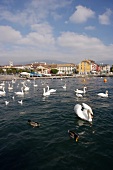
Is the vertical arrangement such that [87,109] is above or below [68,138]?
above

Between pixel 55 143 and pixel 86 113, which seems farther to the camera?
pixel 86 113

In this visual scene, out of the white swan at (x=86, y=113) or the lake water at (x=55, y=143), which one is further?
the white swan at (x=86, y=113)

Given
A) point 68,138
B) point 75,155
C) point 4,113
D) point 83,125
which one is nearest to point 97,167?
point 75,155

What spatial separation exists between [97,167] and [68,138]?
3.95 metres

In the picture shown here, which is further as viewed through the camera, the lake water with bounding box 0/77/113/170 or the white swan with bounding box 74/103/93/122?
the white swan with bounding box 74/103/93/122

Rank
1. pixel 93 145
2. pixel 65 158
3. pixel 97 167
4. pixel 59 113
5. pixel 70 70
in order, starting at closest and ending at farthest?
pixel 97 167, pixel 65 158, pixel 93 145, pixel 59 113, pixel 70 70

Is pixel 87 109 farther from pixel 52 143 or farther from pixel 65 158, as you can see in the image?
pixel 65 158

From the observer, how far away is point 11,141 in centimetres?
1355

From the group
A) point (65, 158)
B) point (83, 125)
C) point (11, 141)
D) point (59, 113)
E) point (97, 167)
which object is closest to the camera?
point (97, 167)

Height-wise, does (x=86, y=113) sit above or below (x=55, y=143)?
above

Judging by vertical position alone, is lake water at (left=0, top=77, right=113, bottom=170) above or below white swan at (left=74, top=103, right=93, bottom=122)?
below

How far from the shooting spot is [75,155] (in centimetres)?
1132

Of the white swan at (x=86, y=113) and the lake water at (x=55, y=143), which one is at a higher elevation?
the white swan at (x=86, y=113)

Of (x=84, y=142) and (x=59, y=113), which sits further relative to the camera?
(x=59, y=113)
